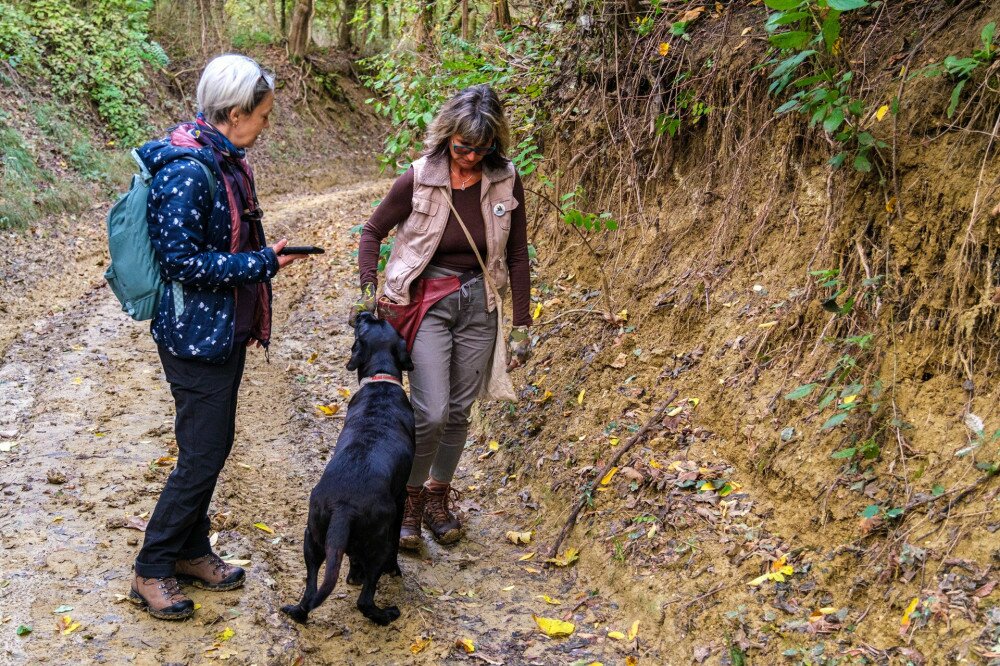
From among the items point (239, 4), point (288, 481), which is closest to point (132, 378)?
point (288, 481)

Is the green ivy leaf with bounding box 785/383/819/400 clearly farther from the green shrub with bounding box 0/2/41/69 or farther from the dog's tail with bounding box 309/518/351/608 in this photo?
the green shrub with bounding box 0/2/41/69

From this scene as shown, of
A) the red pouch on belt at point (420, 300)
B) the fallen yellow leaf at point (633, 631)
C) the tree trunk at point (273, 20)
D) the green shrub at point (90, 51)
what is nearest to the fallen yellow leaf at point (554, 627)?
the fallen yellow leaf at point (633, 631)

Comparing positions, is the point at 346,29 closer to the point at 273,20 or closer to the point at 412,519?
the point at 273,20

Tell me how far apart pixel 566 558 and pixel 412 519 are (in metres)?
0.98

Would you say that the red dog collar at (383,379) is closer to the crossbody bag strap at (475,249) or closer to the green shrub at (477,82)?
the crossbody bag strap at (475,249)

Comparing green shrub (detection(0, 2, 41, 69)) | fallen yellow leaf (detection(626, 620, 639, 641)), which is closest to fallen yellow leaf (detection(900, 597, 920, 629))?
fallen yellow leaf (detection(626, 620, 639, 641))

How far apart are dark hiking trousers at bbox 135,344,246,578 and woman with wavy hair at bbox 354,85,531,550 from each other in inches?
42.3

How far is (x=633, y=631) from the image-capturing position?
3842 mm

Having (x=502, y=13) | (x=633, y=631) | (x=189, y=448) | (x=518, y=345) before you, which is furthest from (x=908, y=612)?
(x=502, y=13)

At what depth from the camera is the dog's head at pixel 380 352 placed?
14.2ft

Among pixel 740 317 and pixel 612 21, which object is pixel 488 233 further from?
pixel 612 21

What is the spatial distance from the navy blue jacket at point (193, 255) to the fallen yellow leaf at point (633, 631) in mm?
2434

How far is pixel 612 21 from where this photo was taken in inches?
266

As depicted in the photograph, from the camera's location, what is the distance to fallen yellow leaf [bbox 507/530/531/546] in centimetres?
486
